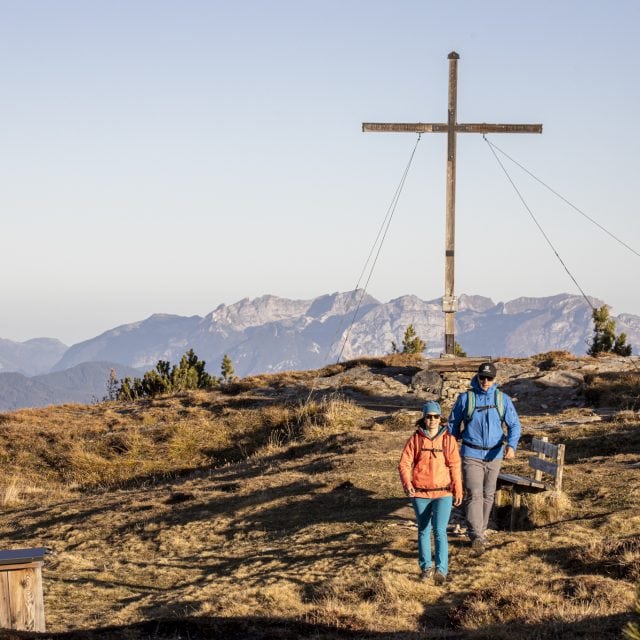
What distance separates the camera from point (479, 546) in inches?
430

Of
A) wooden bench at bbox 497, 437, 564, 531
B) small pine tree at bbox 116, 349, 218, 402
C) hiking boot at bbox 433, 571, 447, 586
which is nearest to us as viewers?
hiking boot at bbox 433, 571, 447, 586

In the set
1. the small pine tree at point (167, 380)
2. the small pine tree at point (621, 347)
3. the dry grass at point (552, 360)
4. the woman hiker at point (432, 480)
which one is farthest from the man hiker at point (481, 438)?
the small pine tree at point (621, 347)

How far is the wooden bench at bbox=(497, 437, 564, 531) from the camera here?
1218cm

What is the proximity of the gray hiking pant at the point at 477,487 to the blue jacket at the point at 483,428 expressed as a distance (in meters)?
0.10

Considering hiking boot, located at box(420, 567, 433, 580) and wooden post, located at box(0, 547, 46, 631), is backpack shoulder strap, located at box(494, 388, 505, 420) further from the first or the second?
wooden post, located at box(0, 547, 46, 631)

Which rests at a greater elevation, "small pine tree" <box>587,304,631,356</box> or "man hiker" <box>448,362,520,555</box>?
"small pine tree" <box>587,304,631,356</box>

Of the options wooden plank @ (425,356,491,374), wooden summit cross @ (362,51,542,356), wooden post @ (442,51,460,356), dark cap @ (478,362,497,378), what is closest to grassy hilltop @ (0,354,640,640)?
wooden plank @ (425,356,491,374)

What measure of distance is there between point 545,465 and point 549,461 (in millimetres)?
85

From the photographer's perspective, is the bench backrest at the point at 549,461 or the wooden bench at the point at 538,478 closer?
the wooden bench at the point at 538,478

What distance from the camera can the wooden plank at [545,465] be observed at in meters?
12.7

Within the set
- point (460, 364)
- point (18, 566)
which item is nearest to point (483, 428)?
point (18, 566)

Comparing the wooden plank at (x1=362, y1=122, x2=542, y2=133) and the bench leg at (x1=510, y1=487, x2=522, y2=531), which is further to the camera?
the wooden plank at (x1=362, y1=122, x2=542, y2=133)

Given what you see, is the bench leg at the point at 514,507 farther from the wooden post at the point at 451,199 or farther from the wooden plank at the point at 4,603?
the wooden post at the point at 451,199

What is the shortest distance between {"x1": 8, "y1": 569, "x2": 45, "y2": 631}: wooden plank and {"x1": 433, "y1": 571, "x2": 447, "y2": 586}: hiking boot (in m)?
4.21
